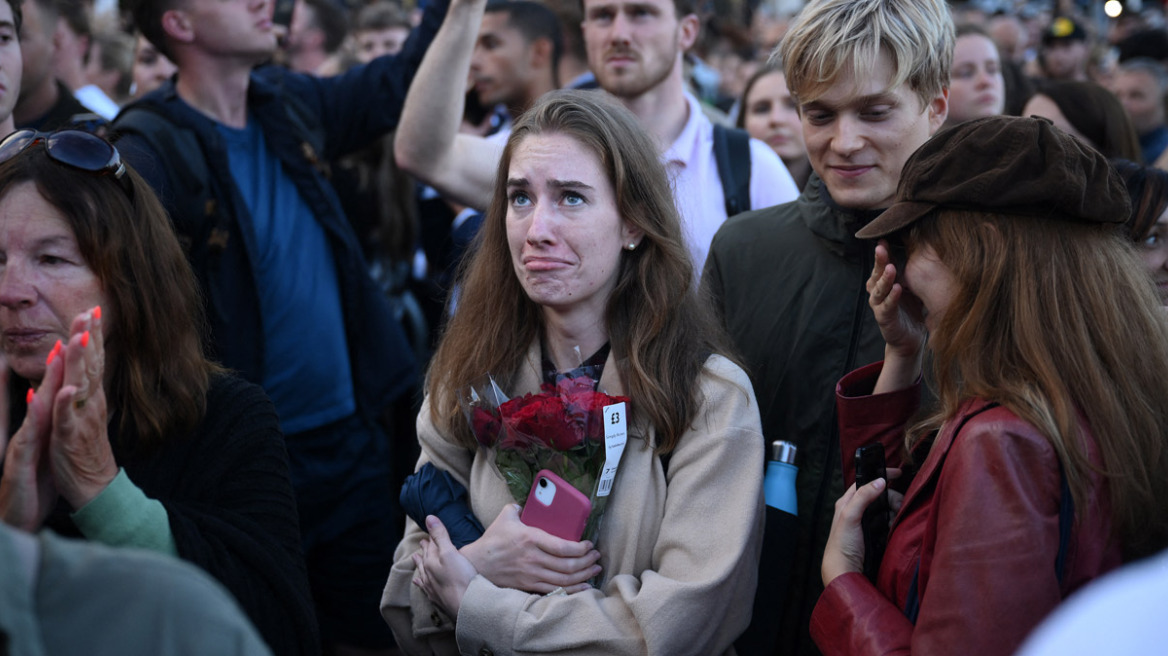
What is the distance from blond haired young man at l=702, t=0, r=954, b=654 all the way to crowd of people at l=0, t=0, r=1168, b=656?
0.03ft

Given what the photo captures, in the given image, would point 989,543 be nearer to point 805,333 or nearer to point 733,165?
point 805,333

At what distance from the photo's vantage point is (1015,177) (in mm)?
2193

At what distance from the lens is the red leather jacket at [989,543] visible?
193cm

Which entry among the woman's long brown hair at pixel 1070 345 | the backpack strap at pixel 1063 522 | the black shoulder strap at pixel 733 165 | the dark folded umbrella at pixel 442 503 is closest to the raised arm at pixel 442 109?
the black shoulder strap at pixel 733 165

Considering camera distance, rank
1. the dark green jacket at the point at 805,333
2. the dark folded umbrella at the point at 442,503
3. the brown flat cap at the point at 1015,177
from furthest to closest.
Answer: the dark green jacket at the point at 805,333, the dark folded umbrella at the point at 442,503, the brown flat cap at the point at 1015,177

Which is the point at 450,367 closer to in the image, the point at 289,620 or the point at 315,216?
the point at 289,620

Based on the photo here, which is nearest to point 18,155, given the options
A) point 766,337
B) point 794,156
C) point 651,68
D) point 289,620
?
point 289,620

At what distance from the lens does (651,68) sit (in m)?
4.54

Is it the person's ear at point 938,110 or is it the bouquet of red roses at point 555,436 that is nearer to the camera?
the bouquet of red roses at point 555,436

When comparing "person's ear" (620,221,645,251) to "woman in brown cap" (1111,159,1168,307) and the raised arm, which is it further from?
"woman in brown cap" (1111,159,1168,307)

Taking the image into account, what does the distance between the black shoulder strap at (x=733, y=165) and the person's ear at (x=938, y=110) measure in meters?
0.99

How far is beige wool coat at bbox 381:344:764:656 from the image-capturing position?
2.51m

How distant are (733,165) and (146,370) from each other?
7.72 feet

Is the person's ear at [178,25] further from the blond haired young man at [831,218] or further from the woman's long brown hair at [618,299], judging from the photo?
the blond haired young man at [831,218]
